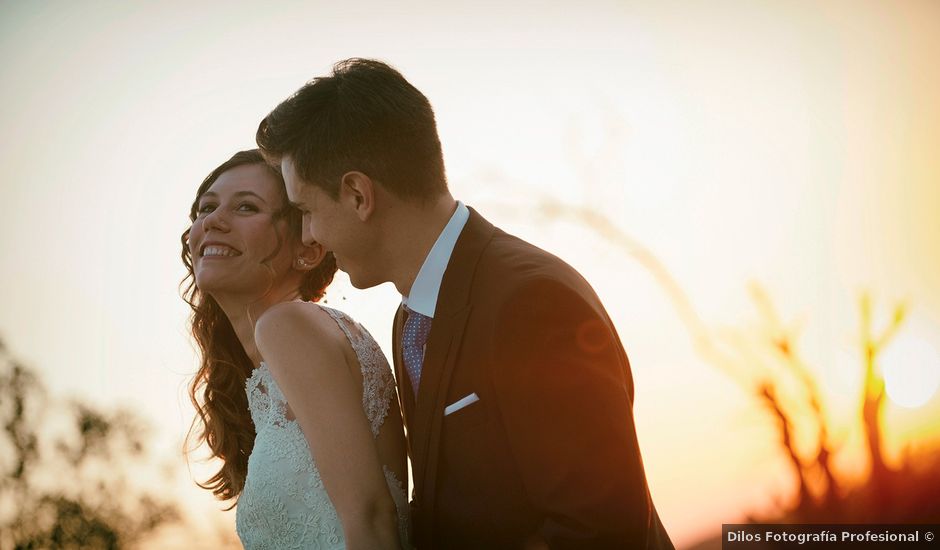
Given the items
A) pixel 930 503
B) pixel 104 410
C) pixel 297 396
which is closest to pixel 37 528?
pixel 104 410

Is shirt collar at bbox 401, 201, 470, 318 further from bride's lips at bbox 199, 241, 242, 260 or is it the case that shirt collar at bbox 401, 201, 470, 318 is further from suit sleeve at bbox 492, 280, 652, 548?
bride's lips at bbox 199, 241, 242, 260

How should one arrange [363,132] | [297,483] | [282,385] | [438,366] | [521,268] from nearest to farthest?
[521,268] < [438,366] < [363,132] < [282,385] < [297,483]

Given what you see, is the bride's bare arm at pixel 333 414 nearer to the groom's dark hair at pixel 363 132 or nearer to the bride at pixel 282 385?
the bride at pixel 282 385

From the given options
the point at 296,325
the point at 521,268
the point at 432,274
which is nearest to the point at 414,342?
the point at 432,274

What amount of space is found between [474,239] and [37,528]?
65.3 ft

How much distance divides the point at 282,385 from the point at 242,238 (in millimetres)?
959

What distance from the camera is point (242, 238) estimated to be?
4508 mm

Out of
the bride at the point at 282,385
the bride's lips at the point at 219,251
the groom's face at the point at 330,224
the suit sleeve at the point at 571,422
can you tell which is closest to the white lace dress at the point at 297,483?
the bride at the point at 282,385

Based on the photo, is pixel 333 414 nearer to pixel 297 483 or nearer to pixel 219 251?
pixel 297 483

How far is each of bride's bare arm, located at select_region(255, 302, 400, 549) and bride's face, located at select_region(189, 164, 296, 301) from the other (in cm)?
53

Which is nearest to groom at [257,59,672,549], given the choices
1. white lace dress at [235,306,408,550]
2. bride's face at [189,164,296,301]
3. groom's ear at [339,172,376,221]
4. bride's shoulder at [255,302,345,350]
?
groom's ear at [339,172,376,221]

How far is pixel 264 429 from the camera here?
4223 millimetres

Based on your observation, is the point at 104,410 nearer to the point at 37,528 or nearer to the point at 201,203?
the point at 37,528

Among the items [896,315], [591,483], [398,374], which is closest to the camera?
[591,483]
